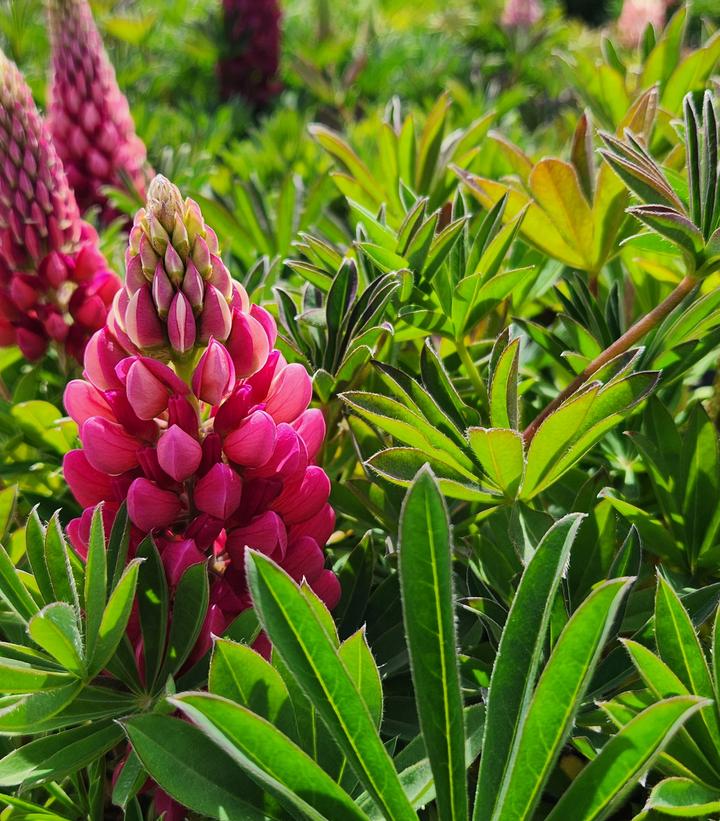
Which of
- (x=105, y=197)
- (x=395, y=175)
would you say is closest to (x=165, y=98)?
(x=105, y=197)

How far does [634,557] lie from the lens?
73 cm

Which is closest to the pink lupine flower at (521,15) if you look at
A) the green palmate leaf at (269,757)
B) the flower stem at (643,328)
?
the flower stem at (643,328)

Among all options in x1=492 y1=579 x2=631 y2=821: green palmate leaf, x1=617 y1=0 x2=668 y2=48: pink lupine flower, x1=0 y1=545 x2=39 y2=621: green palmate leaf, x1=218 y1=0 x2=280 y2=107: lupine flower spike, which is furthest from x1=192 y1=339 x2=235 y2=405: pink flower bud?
x1=617 y1=0 x2=668 y2=48: pink lupine flower

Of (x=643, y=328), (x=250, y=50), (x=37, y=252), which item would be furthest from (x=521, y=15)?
(x=643, y=328)

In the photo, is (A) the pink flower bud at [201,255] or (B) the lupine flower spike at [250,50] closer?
(A) the pink flower bud at [201,255]

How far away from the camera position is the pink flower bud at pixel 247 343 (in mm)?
742

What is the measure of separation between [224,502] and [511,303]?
0.54m

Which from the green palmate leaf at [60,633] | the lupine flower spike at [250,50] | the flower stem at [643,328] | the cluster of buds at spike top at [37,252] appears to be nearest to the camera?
the green palmate leaf at [60,633]

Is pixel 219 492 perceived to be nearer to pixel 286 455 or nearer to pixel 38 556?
pixel 286 455

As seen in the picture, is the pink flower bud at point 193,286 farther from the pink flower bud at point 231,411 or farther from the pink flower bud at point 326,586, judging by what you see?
the pink flower bud at point 326,586

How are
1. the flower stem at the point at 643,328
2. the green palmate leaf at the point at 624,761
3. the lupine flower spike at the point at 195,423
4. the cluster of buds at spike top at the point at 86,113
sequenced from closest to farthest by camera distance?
1. the green palmate leaf at the point at 624,761
2. the lupine flower spike at the point at 195,423
3. the flower stem at the point at 643,328
4. the cluster of buds at spike top at the point at 86,113

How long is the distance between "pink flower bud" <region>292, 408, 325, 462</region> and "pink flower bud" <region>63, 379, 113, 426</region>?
0.17 metres

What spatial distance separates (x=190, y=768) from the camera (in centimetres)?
59

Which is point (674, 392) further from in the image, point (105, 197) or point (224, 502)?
point (105, 197)
